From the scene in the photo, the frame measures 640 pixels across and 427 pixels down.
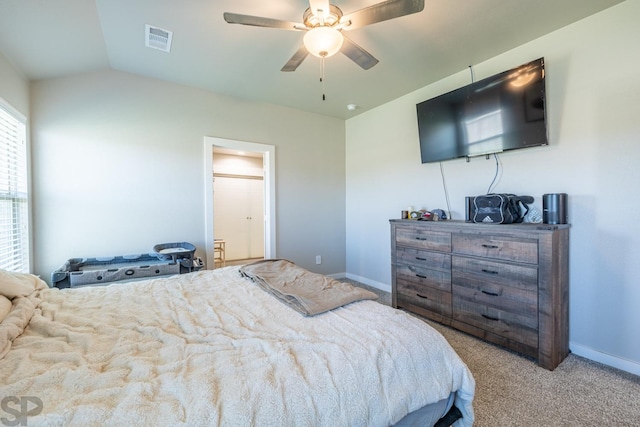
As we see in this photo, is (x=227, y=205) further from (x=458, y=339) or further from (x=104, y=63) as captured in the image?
(x=458, y=339)

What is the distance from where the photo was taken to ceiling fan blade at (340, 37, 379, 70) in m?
1.94

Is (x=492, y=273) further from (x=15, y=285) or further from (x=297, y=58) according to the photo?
(x=15, y=285)

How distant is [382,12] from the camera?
63.1 inches

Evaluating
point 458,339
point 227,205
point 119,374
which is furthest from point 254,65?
point 227,205

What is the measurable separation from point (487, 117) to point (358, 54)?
1.41 m

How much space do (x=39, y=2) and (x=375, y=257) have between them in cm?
401

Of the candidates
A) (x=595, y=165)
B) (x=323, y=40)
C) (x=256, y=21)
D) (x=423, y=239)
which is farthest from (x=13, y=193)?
(x=595, y=165)

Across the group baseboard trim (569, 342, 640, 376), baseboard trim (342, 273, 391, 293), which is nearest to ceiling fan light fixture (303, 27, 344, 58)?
baseboard trim (569, 342, 640, 376)

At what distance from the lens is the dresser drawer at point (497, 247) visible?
2.08 m

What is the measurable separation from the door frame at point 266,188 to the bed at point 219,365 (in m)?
1.84

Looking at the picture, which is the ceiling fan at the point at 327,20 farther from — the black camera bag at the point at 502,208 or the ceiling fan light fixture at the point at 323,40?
the black camera bag at the point at 502,208

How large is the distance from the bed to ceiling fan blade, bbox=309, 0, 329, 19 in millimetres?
1723

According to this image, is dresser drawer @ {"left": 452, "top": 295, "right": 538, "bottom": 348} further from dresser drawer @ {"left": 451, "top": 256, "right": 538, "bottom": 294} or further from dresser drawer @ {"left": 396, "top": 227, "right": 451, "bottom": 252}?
dresser drawer @ {"left": 396, "top": 227, "right": 451, "bottom": 252}

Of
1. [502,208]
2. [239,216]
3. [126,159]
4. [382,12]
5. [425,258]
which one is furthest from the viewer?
[239,216]
